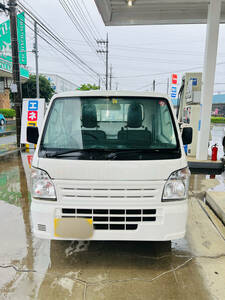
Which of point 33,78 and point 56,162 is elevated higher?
point 33,78

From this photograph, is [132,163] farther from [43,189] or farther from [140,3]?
[140,3]

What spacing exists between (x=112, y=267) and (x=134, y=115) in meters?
1.79

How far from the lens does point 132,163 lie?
2.34 m

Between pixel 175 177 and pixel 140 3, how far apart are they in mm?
6534

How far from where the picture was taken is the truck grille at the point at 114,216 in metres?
2.38

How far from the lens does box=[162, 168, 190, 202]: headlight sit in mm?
2408

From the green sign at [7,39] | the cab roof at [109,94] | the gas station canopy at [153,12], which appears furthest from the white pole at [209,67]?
the green sign at [7,39]

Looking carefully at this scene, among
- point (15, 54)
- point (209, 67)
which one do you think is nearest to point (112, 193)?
point (209, 67)

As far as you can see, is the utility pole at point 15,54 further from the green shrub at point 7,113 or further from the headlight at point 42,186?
the green shrub at point 7,113

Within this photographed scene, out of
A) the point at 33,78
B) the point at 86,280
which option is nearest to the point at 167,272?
the point at 86,280

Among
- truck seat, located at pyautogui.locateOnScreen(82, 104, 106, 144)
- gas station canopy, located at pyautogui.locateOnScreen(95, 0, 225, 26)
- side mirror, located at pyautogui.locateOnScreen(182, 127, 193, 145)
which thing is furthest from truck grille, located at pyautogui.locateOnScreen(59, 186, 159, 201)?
gas station canopy, located at pyautogui.locateOnScreen(95, 0, 225, 26)

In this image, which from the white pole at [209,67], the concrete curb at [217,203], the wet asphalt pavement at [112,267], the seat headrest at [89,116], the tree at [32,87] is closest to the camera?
the wet asphalt pavement at [112,267]

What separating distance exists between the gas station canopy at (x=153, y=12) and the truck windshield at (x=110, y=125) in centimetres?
500

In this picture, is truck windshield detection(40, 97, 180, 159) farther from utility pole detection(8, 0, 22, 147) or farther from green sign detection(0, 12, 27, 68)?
green sign detection(0, 12, 27, 68)
